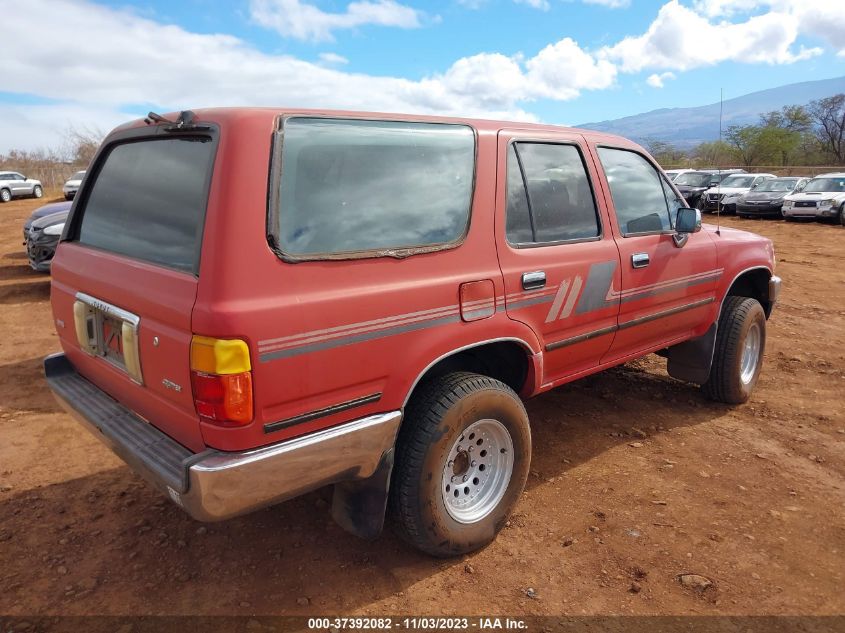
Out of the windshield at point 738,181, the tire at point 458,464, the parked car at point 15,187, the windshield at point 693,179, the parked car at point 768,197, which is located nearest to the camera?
the tire at point 458,464

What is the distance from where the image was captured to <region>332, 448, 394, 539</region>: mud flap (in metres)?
2.51

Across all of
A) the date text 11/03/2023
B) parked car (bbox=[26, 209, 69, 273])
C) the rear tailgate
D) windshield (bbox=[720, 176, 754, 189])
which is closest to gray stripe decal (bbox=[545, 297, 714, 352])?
the date text 11/03/2023

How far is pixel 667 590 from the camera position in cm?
270

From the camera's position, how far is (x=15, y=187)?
26312 mm

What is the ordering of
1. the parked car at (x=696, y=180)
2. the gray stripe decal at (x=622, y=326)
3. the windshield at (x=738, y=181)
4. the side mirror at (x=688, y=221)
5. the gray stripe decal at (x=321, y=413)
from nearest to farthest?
the gray stripe decal at (x=321, y=413)
the gray stripe decal at (x=622, y=326)
the side mirror at (x=688, y=221)
the parked car at (x=696, y=180)
the windshield at (x=738, y=181)

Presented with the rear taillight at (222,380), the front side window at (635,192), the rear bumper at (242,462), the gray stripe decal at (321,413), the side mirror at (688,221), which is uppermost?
the front side window at (635,192)

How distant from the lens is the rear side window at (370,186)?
7.42ft

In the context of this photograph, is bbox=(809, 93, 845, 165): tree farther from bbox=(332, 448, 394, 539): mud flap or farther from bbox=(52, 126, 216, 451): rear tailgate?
bbox=(52, 126, 216, 451): rear tailgate

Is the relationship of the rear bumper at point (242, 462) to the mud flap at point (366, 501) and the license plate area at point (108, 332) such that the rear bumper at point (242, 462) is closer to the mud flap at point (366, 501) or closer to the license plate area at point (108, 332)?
the mud flap at point (366, 501)

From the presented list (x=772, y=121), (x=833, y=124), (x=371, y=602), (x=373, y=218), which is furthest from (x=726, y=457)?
(x=833, y=124)

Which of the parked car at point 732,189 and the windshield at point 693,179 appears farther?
the windshield at point 693,179

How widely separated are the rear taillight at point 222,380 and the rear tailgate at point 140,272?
0.23 ft

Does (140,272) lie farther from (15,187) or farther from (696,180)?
(15,187)

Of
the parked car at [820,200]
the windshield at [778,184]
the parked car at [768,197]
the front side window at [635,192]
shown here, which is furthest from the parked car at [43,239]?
the windshield at [778,184]
